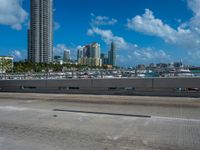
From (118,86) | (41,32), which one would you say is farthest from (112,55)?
(118,86)

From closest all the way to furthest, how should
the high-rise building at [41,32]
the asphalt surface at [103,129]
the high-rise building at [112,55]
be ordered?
the asphalt surface at [103,129], the high-rise building at [41,32], the high-rise building at [112,55]

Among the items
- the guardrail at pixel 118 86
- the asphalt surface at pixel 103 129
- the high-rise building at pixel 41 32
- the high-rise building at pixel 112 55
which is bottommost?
the asphalt surface at pixel 103 129

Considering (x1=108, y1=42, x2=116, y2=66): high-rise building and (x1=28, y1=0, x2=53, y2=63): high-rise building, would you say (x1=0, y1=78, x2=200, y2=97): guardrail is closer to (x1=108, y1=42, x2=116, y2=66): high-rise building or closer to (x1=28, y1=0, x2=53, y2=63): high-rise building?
(x1=28, y1=0, x2=53, y2=63): high-rise building

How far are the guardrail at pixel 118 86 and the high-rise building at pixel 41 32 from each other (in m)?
113

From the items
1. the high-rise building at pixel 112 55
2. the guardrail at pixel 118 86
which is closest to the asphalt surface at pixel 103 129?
Answer: the guardrail at pixel 118 86

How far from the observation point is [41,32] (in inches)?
5876

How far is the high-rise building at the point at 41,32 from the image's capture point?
133m

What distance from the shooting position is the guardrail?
54.2 ft

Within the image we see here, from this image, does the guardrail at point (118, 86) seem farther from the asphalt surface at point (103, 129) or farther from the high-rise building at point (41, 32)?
the high-rise building at point (41, 32)

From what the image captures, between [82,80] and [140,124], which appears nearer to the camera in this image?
[140,124]

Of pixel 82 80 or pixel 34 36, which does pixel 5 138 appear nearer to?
pixel 82 80

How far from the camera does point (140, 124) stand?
9016 millimetres

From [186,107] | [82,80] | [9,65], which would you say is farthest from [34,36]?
[186,107]

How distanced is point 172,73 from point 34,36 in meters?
135
